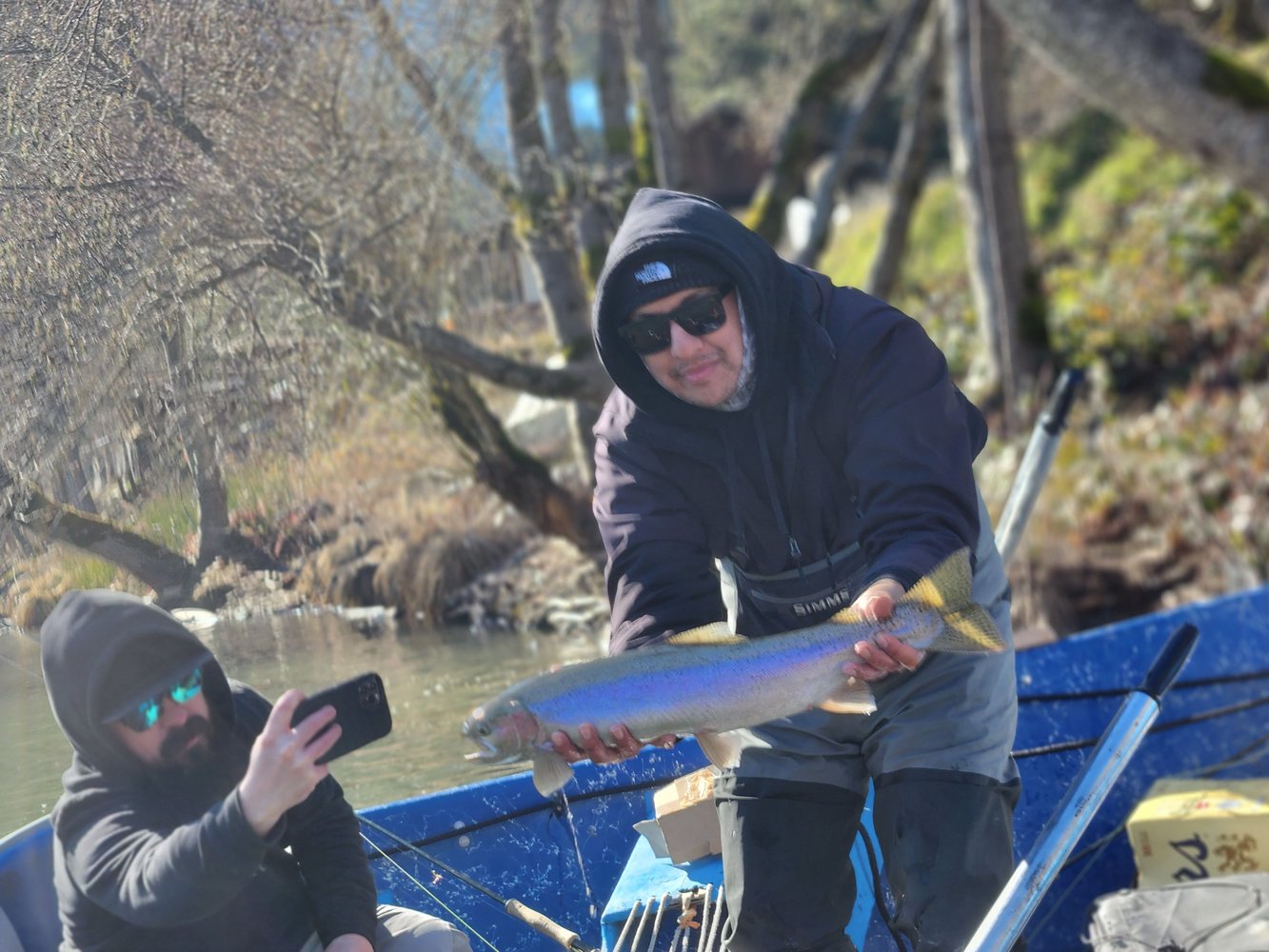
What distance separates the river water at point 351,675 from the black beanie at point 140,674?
38cm

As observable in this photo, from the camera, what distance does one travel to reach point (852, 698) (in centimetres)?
313

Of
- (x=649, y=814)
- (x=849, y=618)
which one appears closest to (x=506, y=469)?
(x=649, y=814)

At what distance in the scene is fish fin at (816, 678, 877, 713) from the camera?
3.11m

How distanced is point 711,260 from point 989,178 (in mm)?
9636

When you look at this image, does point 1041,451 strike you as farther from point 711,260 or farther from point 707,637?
point 707,637

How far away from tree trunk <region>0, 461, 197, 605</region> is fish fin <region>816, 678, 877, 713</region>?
1.58 metres

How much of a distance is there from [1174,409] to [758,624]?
920 cm

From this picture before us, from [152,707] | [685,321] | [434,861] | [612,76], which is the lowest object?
[434,861]

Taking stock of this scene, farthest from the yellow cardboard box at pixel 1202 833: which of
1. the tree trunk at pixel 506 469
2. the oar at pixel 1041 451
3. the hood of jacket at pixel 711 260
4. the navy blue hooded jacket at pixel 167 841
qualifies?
the tree trunk at pixel 506 469

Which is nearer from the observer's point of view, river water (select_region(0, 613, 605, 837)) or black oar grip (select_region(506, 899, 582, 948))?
river water (select_region(0, 613, 605, 837))

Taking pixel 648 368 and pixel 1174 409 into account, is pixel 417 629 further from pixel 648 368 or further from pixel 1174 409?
pixel 1174 409

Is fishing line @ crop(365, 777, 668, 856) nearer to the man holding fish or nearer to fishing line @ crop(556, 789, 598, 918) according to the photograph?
fishing line @ crop(556, 789, 598, 918)

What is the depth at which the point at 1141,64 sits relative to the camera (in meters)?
8.11

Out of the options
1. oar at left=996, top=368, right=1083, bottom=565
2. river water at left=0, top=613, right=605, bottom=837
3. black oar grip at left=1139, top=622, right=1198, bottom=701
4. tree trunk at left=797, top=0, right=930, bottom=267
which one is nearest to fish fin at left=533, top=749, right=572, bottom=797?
river water at left=0, top=613, right=605, bottom=837
